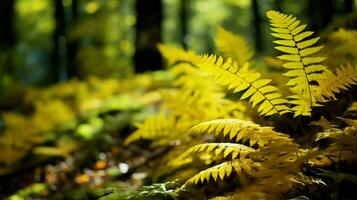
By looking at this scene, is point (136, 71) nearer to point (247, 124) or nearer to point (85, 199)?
point (85, 199)

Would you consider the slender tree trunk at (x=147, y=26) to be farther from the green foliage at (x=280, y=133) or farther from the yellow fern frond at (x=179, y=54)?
the green foliage at (x=280, y=133)

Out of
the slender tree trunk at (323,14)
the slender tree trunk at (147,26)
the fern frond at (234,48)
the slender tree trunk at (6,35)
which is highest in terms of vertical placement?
the slender tree trunk at (6,35)

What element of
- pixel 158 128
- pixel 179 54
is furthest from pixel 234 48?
pixel 158 128

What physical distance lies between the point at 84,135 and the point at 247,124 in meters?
3.68

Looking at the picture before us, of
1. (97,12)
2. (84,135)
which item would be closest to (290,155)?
(84,135)

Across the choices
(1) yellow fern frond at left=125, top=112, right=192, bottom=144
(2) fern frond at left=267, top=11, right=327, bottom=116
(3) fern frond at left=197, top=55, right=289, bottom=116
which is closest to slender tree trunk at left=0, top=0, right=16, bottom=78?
(1) yellow fern frond at left=125, top=112, right=192, bottom=144

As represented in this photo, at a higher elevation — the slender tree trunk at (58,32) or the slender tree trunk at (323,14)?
the slender tree trunk at (58,32)

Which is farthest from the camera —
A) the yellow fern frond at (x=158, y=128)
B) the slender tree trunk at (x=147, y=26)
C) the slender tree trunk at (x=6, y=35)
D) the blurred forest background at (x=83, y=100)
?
the slender tree trunk at (x=6, y=35)

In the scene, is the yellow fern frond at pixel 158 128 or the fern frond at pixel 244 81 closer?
the fern frond at pixel 244 81

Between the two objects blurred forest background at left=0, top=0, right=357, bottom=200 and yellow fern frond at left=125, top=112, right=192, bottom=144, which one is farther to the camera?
blurred forest background at left=0, top=0, right=357, bottom=200

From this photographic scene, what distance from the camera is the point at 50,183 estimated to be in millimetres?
4652

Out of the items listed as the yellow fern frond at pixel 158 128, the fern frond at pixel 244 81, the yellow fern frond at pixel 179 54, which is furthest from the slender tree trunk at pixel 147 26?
the fern frond at pixel 244 81

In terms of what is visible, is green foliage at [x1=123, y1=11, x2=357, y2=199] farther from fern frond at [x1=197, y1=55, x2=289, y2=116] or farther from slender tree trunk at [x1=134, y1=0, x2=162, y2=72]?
slender tree trunk at [x1=134, y1=0, x2=162, y2=72]

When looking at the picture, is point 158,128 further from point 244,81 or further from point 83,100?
point 83,100
